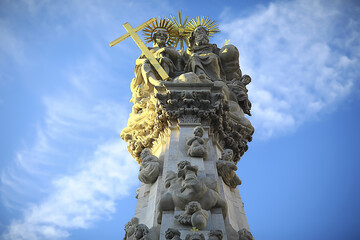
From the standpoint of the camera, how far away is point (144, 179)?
25.4ft

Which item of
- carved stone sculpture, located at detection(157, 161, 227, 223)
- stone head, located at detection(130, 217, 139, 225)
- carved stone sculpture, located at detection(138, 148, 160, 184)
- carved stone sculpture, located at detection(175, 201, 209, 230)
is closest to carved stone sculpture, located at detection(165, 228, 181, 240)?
carved stone sculpture, located at detection(175, 201, 209, 230)

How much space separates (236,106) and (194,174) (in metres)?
4.15

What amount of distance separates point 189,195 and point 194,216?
0.42 metres

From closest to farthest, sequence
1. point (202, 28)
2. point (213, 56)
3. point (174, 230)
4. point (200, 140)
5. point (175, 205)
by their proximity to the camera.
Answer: point (174, 230) → point (175, 205) → point (200, 140) → point (213, 56) → point (202, 28)

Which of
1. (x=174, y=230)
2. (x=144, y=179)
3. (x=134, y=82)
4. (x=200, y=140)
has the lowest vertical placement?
(x=174, y=230)

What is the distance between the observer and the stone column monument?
20.6ft

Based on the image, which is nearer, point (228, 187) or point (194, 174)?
point (194, 174)

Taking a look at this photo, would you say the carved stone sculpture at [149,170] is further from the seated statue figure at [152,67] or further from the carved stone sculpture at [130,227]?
the seated statue figure at [152,67]

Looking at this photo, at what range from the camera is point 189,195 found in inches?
245

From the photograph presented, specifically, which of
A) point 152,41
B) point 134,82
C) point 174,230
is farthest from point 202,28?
point 174,230

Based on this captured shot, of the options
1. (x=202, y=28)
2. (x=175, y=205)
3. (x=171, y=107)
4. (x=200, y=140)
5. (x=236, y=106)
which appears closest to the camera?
(x=175, y=205)

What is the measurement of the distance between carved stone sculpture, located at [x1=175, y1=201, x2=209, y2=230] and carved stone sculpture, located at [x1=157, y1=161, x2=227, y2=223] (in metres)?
0.16

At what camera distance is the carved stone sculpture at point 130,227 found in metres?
7.12

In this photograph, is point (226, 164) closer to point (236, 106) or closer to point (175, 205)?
point (175, 205)
